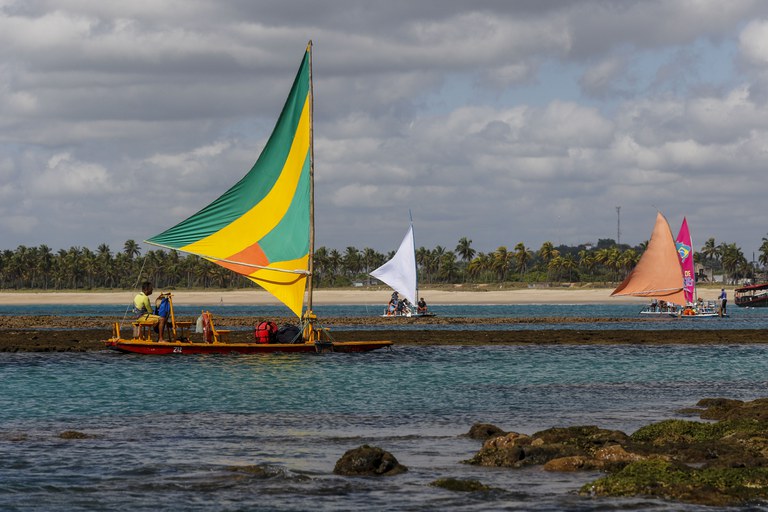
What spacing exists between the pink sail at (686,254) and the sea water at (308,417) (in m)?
45.7

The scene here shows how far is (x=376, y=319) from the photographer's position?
281 ft

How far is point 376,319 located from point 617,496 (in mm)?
69688

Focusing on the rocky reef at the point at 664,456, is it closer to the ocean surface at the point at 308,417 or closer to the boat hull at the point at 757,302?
the ocean surface at the point at 308,417

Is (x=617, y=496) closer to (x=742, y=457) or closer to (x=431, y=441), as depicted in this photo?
(x=742, y=457)

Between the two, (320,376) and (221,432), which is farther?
(320,376)

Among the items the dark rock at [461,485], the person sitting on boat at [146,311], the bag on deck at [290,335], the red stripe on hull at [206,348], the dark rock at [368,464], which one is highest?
the person sitting on boat at [146,311]

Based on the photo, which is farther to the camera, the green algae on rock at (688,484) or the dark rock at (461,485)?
the dark rock at (461,485)

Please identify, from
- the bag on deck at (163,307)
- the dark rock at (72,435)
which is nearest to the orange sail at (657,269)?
the bag on deck at (163,307)

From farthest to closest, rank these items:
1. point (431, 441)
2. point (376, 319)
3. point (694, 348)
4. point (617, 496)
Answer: point (376, 319) < point (694, 348) < point (431, 441) < point (617, 496)

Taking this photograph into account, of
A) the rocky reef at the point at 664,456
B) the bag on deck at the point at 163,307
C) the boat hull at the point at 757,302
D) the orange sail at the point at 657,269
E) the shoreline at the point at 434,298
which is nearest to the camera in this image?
the rocky reef at the point at 664,456

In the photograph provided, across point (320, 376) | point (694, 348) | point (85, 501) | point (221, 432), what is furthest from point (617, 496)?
point (694, 348)

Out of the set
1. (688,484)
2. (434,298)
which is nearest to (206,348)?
(688,484)

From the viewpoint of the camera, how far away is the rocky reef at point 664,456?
1599cm

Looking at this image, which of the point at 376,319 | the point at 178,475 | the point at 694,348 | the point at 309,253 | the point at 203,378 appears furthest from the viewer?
the point at 376,319
